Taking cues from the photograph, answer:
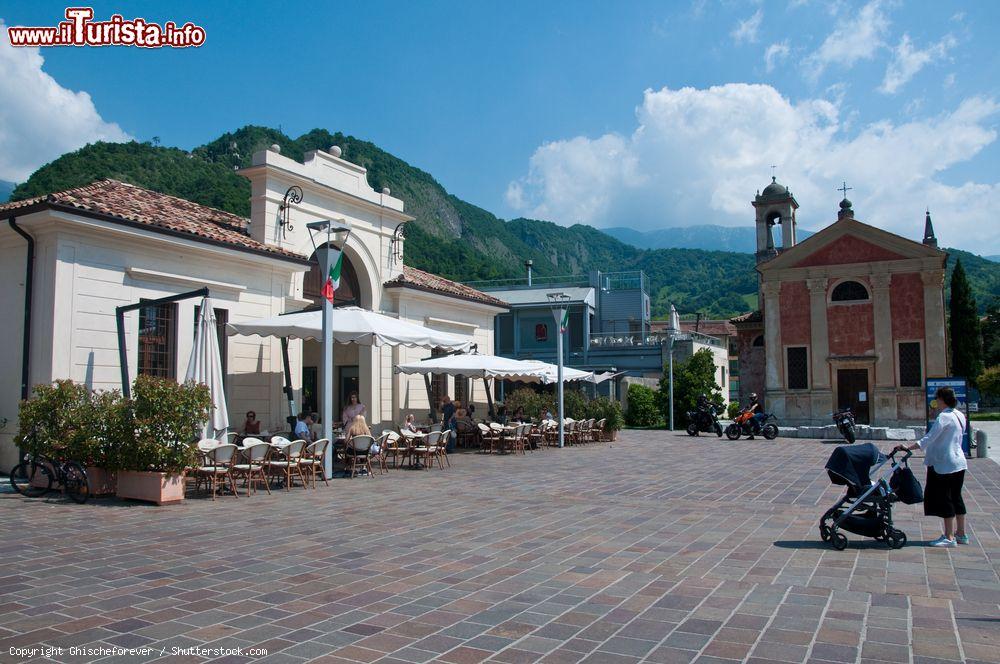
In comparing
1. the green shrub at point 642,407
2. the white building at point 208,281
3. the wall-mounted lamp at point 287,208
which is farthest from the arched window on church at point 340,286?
the green shrub at point 642,407

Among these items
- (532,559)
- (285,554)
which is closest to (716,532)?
(532,559)

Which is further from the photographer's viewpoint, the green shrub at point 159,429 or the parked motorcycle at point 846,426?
the parked motorcycle at point 846,426

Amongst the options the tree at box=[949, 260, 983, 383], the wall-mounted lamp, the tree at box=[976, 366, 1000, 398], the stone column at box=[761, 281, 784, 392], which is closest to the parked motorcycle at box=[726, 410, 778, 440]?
the stone column at box=[761, 281, 784, 392]

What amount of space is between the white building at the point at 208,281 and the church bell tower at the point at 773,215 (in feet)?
73.9

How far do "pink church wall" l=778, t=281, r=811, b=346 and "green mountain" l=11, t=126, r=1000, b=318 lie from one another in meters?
24.6

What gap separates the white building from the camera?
12.4 meters

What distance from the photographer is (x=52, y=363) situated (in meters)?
12.1

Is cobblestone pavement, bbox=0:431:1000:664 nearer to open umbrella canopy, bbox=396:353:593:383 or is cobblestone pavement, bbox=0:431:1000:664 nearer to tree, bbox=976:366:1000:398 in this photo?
open umbrella canopy, bbox=396:353:593:383

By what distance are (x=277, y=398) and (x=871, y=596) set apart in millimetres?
13609

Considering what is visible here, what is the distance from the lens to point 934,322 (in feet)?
97.7

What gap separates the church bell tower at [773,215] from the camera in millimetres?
38528

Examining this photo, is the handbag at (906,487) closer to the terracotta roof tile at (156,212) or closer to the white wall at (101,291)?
the white wall at (101,291)

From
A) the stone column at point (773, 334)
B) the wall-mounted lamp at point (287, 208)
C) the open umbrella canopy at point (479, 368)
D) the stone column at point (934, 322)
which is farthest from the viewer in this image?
the stone column at point (773, 334)

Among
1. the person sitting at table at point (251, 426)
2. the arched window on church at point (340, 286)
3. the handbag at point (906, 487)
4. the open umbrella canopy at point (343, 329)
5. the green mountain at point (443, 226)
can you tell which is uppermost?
the green mountain at point (443, 226)
